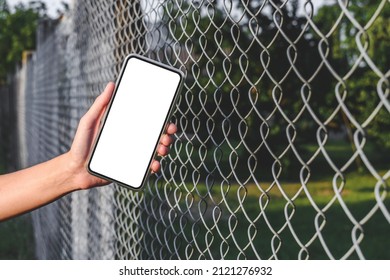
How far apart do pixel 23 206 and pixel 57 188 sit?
6.5 inches

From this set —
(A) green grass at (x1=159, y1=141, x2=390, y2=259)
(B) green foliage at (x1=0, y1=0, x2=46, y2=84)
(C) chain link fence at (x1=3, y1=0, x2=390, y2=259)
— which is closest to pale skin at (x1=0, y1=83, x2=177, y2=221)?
(C) chain link fence at (x1=3, y1=0, x2=390, y2=259)

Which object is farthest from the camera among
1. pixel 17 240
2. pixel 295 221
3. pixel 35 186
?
pixel 295 221

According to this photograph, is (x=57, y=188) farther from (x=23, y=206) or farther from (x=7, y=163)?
(x=7, y=163)

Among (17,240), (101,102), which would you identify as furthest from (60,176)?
(17,240)

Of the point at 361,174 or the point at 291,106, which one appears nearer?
the point at 291,106

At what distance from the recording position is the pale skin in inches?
75.8

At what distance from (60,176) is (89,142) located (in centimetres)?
18

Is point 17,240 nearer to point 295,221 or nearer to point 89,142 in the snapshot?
point 295,221

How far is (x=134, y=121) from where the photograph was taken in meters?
1.89

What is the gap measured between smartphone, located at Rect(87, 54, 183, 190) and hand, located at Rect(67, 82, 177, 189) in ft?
0.10

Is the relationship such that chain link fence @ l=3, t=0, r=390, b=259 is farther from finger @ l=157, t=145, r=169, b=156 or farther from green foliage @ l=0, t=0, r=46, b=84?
green foliage @ l=0, t=0, r=46, b=84

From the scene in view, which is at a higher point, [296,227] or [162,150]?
[162,150]

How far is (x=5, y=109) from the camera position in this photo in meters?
19.1
